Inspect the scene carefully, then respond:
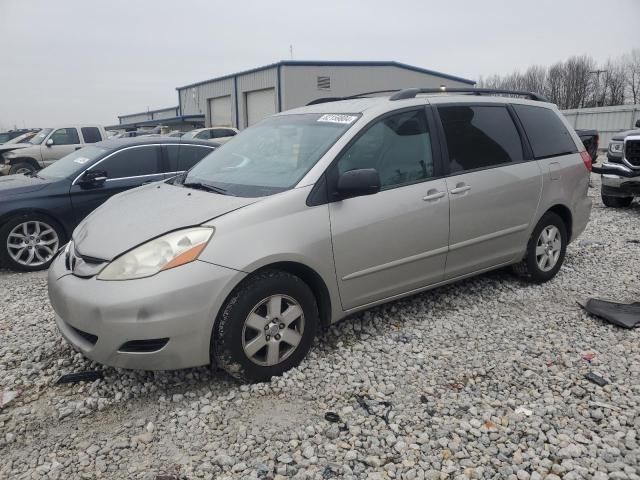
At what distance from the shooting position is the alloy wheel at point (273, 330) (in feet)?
10.0

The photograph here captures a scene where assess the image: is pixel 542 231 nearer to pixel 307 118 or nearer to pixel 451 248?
pixel 451 248

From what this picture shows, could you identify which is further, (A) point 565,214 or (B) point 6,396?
(A) point 565,214

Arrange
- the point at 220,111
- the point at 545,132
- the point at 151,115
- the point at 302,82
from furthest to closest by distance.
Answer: the point at 151,115 < the point at 220,111 < the point at 302,82 < the point at 545,132

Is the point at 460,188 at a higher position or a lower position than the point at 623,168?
higher

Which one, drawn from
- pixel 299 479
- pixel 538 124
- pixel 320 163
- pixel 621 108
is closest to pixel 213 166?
pixel 320 163

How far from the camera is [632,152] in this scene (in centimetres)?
869

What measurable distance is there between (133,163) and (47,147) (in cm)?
961

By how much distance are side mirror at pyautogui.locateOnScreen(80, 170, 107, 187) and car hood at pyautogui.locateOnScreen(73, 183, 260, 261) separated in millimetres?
2933

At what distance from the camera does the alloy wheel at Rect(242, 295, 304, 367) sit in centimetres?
305

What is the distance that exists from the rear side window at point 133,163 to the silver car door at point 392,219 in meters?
4.26

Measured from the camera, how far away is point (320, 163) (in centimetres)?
337

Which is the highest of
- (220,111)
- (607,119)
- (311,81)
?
(311,81)

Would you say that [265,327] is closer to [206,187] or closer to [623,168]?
[206,187]

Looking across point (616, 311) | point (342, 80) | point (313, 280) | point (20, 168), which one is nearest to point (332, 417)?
point (313, 280)
